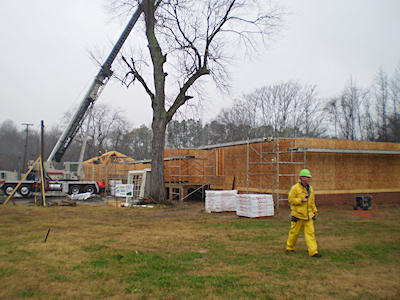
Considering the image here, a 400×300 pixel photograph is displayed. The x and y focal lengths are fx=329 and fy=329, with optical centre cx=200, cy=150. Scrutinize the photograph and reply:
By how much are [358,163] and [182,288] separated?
51.9 ft

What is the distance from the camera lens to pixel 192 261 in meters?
6.44

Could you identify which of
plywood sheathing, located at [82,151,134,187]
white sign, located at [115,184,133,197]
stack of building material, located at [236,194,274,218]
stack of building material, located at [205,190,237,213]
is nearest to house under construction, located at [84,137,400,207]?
stack of building material, located at [205,190,237,213]

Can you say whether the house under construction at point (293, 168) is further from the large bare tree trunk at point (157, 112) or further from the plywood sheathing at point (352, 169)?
the large bare tree trunk at point (157, 112)

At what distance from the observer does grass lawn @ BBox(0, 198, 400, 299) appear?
15.7ft

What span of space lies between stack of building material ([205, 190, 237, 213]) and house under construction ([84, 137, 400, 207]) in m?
1.36

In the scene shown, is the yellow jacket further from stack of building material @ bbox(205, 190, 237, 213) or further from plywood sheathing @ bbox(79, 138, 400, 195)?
plywood sheathing @ bbox(79, 138, 400, 195)

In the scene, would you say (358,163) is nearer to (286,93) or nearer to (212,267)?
(212,267)

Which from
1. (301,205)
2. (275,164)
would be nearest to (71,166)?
(275,164)

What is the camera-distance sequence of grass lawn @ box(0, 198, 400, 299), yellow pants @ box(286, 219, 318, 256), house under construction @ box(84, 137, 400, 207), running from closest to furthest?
grass lawn @ box(0, 198, 400, 299) → yellow pants @ box(286, 219, 318, 256) → house under construction @ box(84, 137, 400, 207)

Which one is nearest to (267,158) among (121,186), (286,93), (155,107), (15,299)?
(155,107)

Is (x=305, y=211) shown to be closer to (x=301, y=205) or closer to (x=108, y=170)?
(x=301, y=205)

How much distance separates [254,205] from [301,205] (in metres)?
5.78

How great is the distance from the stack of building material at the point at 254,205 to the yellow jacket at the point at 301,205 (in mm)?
5627

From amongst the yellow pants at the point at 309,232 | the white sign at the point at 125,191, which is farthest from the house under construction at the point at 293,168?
the yellow pants at the point at 309,232
